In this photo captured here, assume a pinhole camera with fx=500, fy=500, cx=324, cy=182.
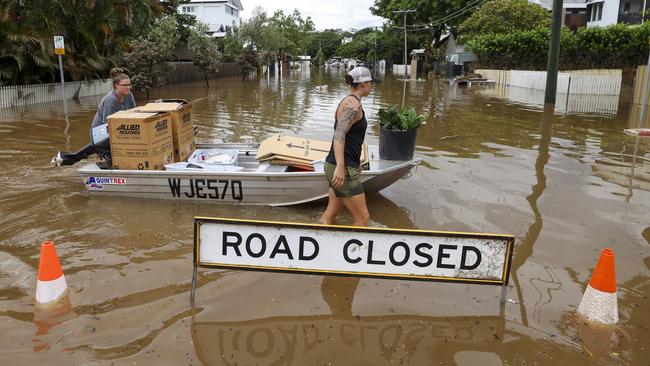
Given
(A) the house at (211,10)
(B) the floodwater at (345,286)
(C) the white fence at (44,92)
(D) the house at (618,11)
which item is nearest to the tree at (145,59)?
(C) the white fence at (44,92)

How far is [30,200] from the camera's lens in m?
6.89

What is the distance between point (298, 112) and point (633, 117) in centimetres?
1080

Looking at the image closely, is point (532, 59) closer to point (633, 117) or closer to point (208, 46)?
point (633, 117)

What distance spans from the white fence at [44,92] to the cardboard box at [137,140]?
12879mm

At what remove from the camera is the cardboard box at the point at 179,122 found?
7109 mm

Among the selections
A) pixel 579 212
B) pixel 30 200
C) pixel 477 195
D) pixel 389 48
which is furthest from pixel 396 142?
pixel 389 48

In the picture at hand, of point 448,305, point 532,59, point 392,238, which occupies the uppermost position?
point 532,59

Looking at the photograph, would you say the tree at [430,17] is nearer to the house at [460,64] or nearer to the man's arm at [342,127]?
the house at [460,64]

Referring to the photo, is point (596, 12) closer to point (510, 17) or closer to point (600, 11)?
point (600, 11)

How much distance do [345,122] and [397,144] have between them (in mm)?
2230

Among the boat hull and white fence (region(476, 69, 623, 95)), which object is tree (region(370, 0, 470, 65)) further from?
the boat hull

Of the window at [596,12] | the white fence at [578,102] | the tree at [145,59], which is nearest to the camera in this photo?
the white fence at [578,102]

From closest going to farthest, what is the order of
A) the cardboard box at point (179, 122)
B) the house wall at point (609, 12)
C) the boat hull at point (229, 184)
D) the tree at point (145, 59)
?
the boat hull at point (229, 184), the cardboard box at point (179, 122), the tree at point (145, 59), the house wall at point (609, 12)

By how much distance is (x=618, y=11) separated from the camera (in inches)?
1822
